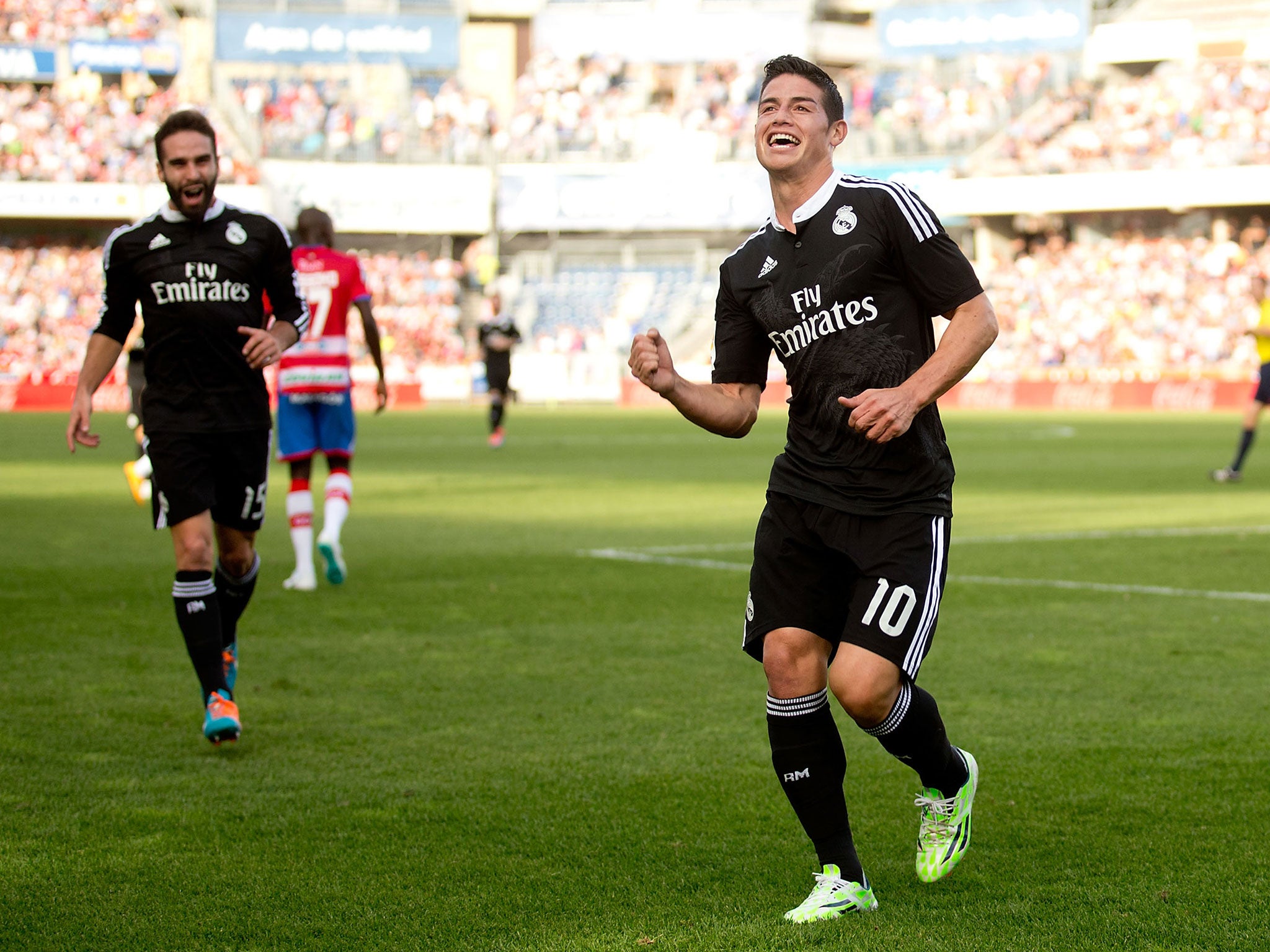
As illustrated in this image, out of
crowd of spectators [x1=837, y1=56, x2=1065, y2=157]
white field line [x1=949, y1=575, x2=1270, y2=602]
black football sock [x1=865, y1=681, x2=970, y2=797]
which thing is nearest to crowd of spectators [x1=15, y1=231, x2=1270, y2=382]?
crowd of spectators [x1=837, y1=56, x2=1065, y2=157]

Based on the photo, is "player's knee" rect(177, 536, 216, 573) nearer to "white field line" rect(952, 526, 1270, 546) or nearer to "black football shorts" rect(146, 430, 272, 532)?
"black football shorts" rect(146, 430, 272, 532)

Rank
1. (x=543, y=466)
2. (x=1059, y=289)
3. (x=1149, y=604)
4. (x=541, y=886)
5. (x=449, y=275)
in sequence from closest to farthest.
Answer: (x=541, y=886)
(x=1149, y=604)
(x=543, y=466)
(x=1059, y=289)
(x=449, y=275)

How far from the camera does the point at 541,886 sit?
440cm

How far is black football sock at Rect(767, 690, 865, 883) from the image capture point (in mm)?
4211

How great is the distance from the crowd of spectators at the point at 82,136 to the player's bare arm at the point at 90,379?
149 feet

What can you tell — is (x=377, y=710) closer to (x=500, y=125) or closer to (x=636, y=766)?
(x=636, y=766)

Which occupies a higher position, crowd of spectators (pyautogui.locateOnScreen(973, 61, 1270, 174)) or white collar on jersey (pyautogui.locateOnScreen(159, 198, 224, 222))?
crowd of spectators (pyautogui.locateOnScreen(973, 61, 1270, 174))

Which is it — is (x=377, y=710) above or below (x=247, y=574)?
below

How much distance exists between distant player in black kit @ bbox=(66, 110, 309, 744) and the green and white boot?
2.81 metres

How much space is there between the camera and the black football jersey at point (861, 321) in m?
4.21

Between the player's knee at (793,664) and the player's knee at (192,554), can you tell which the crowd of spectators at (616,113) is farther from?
the player's knee at (793,664)

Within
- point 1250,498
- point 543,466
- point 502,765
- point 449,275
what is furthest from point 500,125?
point 502,765

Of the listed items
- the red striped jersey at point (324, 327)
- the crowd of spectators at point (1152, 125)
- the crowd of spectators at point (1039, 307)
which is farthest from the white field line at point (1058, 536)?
the crowd of spectators at point (1152, 125)

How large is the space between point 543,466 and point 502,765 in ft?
51.0
